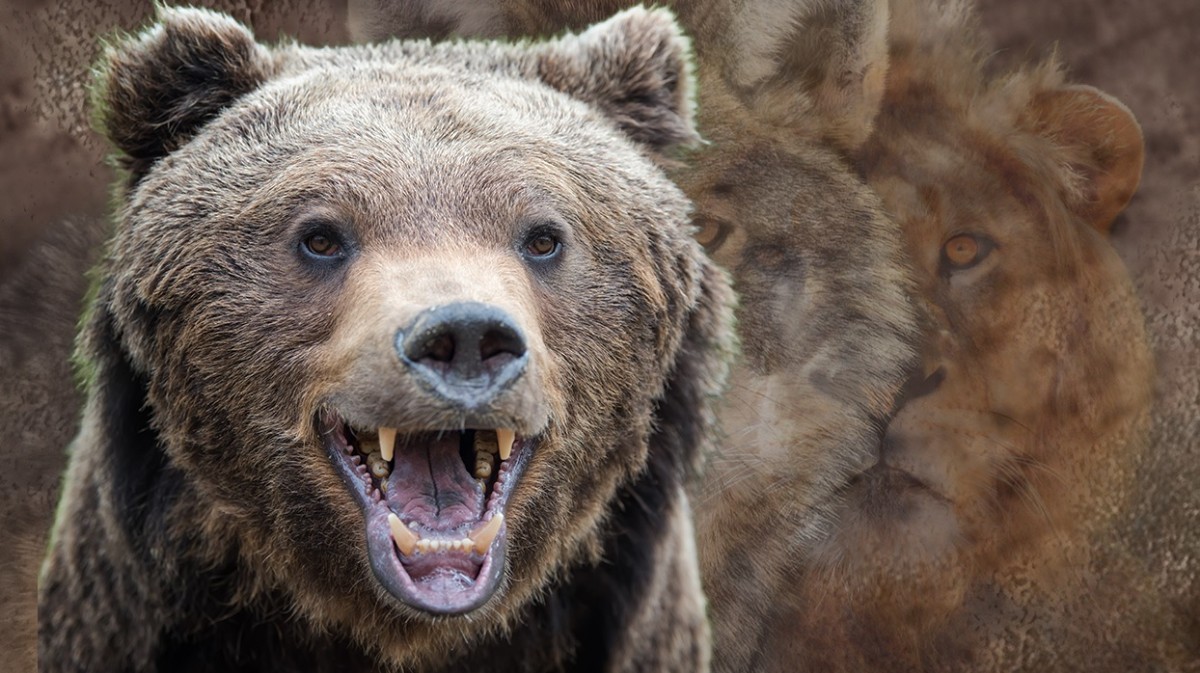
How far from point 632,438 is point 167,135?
1378 millimetres

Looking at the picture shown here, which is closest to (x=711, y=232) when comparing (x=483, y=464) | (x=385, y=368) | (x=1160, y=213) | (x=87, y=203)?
(x=1160, y=213)

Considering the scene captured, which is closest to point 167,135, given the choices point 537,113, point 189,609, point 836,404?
point 537,113

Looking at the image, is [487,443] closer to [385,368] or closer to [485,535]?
[485,535]

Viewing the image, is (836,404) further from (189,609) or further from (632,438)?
(189,609)

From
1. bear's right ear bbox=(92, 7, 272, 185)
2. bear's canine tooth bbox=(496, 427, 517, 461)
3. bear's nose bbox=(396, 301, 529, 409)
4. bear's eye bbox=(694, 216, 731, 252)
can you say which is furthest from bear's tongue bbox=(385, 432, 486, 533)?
bear's eye bbox=(694, 216, 731, 252)

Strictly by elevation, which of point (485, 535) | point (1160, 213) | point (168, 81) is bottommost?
point (1160, 213)

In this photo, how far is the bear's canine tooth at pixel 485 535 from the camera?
275cm

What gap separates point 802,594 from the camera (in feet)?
13.8

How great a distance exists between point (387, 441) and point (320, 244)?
50 cm

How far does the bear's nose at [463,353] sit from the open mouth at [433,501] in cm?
19

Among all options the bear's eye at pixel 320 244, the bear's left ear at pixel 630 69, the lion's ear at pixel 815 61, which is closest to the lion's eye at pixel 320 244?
the bear's eye at pixel 320 244

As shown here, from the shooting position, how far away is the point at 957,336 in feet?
13.3

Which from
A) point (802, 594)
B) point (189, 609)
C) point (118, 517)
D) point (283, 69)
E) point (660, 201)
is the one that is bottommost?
point (802, 594)

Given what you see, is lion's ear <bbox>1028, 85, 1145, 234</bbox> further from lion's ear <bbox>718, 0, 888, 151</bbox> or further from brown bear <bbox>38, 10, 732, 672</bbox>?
brown bear <bbox>38, 10, 732, 672</bbox>
